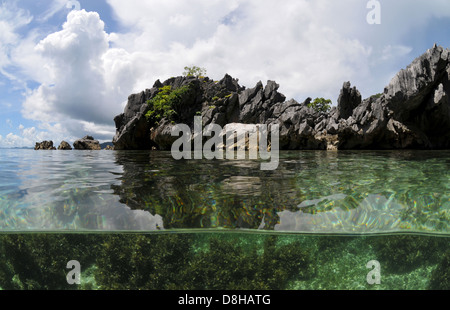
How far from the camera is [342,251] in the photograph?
5.69m

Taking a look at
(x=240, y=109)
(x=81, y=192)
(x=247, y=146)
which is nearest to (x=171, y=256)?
(x=81, y=192)

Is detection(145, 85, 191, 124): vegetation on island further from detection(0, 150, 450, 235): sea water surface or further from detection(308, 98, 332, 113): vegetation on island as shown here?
detection(0, 150, 450, 235): sea water surface

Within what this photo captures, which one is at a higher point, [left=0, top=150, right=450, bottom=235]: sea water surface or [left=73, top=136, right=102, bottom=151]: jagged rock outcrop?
[left=73, top=136, right=102, bottom=151]: jagged rock outcrop

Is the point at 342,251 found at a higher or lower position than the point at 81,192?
lower

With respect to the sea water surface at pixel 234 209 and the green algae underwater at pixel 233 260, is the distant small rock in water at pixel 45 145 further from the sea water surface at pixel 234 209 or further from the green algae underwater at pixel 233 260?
the green algae underwater at pixel 233 260

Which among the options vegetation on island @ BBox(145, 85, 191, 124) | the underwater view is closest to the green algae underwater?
the underwater view

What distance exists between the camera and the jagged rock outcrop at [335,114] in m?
24.3

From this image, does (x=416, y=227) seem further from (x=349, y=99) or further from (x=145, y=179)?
(x=349, y=99)

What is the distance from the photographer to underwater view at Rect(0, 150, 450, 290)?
4988 mm

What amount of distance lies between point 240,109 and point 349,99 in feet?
57.8

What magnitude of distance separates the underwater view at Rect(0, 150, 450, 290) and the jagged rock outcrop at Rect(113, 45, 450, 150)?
24858 millimetres

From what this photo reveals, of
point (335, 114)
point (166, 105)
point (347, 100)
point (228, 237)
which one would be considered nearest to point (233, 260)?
point (228, 237)

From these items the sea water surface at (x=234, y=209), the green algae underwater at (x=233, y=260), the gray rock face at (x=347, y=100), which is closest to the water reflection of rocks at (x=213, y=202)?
the sea water surface at (x=234, y=209)

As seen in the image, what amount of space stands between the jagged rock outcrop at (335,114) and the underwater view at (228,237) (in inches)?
979
